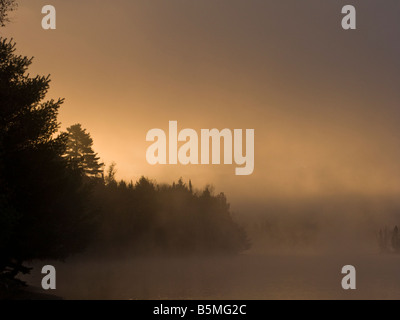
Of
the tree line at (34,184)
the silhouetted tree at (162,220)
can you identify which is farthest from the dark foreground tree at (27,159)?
the silhouetted tree at (162,220)

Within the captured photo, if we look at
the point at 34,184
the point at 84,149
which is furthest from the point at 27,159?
the point at 84,149

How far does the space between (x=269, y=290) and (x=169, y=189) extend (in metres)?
94.2

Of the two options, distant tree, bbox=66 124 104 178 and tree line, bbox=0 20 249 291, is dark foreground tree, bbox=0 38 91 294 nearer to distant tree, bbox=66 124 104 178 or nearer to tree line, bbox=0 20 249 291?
tree line, bbox=0 20 249 291

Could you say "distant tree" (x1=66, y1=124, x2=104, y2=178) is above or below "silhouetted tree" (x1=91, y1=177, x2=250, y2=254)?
above

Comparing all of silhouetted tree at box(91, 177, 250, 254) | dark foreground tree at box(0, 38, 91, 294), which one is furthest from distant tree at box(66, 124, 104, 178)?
dark foreground tree at box(0, 38, 91, 294)

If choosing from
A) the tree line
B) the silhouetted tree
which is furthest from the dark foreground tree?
the silhouetted tree

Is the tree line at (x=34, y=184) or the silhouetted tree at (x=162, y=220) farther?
the silhouetted tree at (x=162, y=220)

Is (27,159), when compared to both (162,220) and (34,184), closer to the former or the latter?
(34,184)

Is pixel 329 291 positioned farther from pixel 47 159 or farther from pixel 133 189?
pixel 133 189

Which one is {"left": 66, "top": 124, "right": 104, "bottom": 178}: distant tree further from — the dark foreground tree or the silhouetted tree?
the dark foreground tree

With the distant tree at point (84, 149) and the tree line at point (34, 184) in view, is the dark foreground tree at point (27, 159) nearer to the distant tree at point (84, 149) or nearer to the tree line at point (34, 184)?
the tree line at point (34, 184)

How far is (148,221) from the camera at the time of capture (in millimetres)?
119250

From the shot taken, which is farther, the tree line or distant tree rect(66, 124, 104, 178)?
distant tree rect(66, 124, 104, 178)
